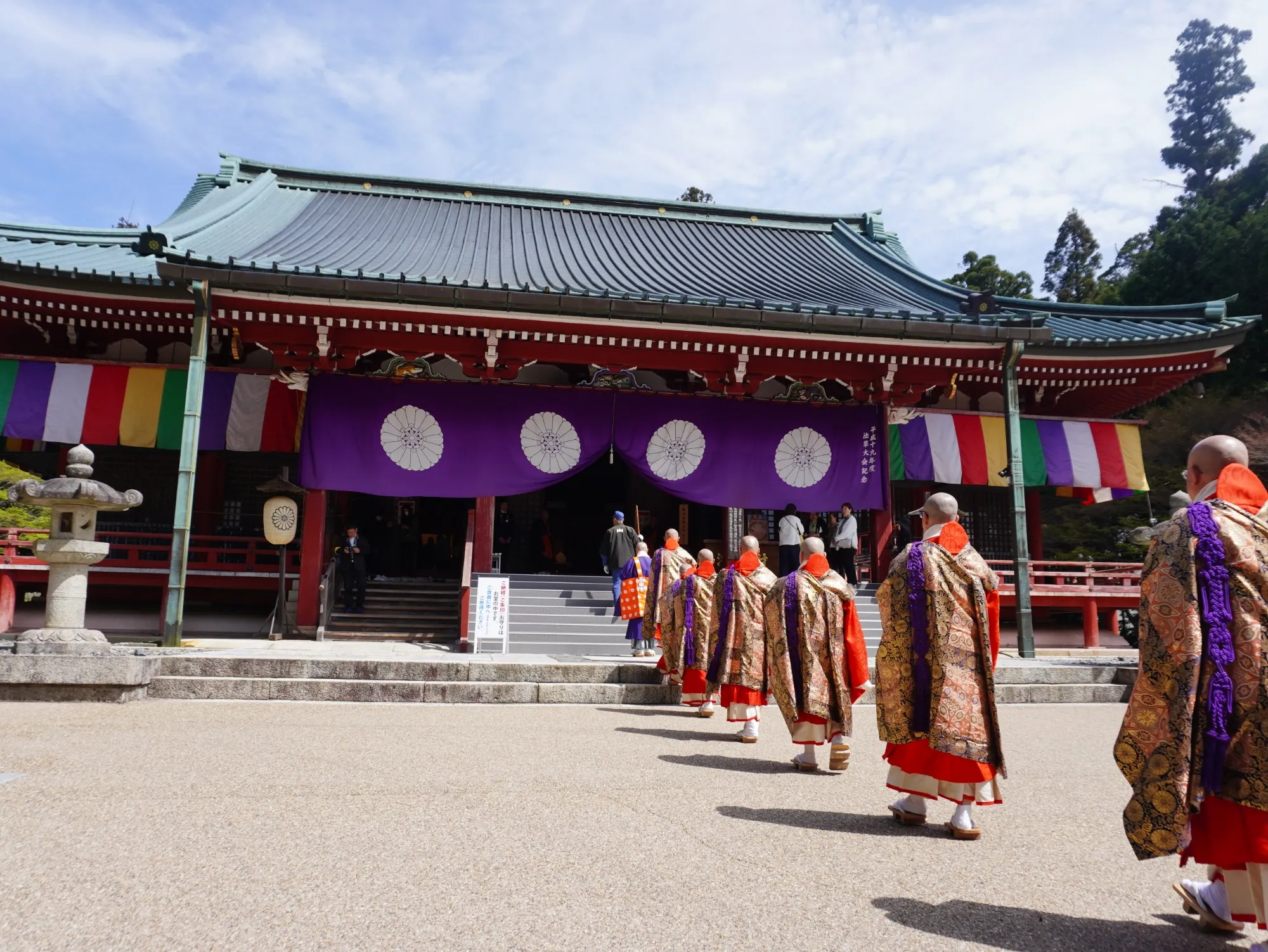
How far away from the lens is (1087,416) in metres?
14.8

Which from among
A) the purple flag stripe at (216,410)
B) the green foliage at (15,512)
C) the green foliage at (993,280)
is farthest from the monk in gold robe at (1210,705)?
the green foliage at (993,280)

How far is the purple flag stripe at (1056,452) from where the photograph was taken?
44.2ft

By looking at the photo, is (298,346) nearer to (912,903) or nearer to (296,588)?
(296,588)

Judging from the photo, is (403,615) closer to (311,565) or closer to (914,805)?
(311,565)

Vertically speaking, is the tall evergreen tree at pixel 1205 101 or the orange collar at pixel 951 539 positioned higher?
the tall evergreen tree at pixel 1205 101

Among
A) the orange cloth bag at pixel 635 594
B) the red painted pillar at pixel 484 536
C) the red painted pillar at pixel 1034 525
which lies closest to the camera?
the orange cloth bag at pixel 635 594

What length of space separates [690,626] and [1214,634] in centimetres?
526

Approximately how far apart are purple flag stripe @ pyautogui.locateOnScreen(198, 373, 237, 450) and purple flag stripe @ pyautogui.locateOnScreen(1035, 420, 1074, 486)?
42.6 feet

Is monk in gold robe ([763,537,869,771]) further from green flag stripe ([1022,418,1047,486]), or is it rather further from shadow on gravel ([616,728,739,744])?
green flag stripe ([1022,418,1047,486])

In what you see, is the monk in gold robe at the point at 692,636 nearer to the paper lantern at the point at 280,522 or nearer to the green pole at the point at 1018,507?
the green pole at the point at 1018,507

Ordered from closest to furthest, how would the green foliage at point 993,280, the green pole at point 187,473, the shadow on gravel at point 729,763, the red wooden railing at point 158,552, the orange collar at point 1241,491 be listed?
the orange collar at point 1241,491 → the shadow on gravel at point 729,763 → the green pole at point 187,473 → the red wooden railing at point 158,552 → the green foliage at point 993,280

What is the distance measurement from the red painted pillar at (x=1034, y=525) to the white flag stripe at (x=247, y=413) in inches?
512

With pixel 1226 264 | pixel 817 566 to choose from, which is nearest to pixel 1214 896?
pixel 817 566

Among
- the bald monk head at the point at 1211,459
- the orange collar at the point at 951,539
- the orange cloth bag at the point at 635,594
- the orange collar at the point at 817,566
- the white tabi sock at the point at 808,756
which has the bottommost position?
the white tabi sock at the point at 808,756
